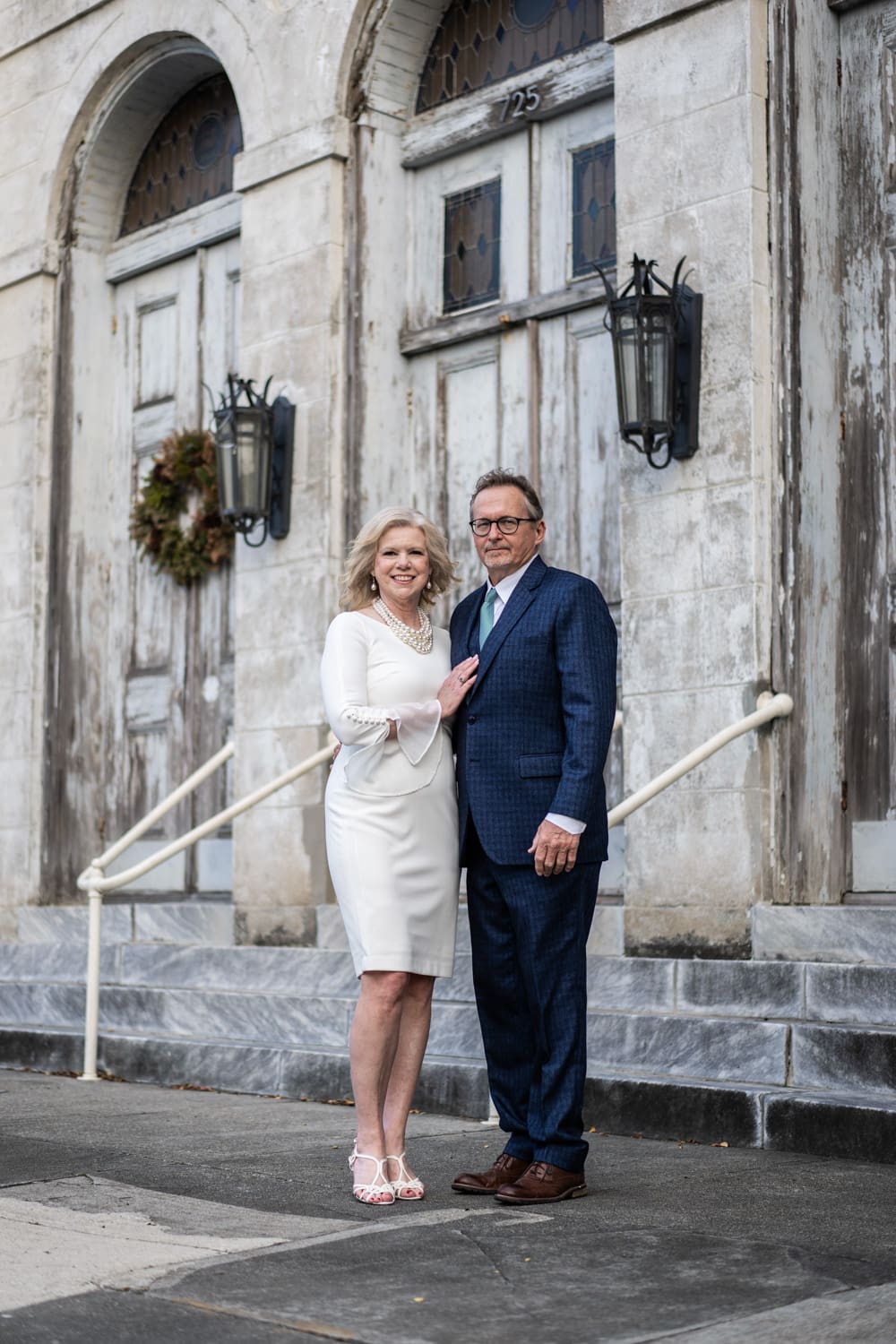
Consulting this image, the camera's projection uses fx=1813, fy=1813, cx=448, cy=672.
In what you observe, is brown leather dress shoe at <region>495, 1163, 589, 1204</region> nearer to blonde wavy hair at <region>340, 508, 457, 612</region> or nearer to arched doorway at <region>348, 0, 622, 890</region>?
blonde wavy hair at <region>340, 508, 457, 612</region>

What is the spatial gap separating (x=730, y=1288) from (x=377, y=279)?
20.1ft

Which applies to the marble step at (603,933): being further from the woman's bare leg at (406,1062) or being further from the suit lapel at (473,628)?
the suit lapel at (473,628)

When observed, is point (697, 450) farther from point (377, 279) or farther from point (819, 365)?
point (377, 279)

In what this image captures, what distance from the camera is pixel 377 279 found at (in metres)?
8.80

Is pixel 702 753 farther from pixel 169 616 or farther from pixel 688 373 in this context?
pixel 169 616

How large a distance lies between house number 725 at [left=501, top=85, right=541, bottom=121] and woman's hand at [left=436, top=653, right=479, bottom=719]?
441 centimetres

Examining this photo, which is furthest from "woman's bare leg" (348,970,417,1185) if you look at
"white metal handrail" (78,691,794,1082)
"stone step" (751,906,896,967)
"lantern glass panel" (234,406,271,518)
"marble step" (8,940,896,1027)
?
"lantern glass panel" (234,406,271,518)

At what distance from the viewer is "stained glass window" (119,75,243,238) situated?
10.2 m

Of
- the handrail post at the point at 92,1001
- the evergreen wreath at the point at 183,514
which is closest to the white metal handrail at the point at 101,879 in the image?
the handrail post at the point at 92,1001

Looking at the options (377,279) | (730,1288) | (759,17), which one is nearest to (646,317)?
(759,17)

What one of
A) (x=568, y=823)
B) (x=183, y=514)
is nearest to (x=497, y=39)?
(x=183, y=514)

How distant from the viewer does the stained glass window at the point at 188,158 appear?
10156 millimetres

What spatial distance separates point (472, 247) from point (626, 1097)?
4.54 metres

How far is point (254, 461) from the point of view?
8578 millimetres
